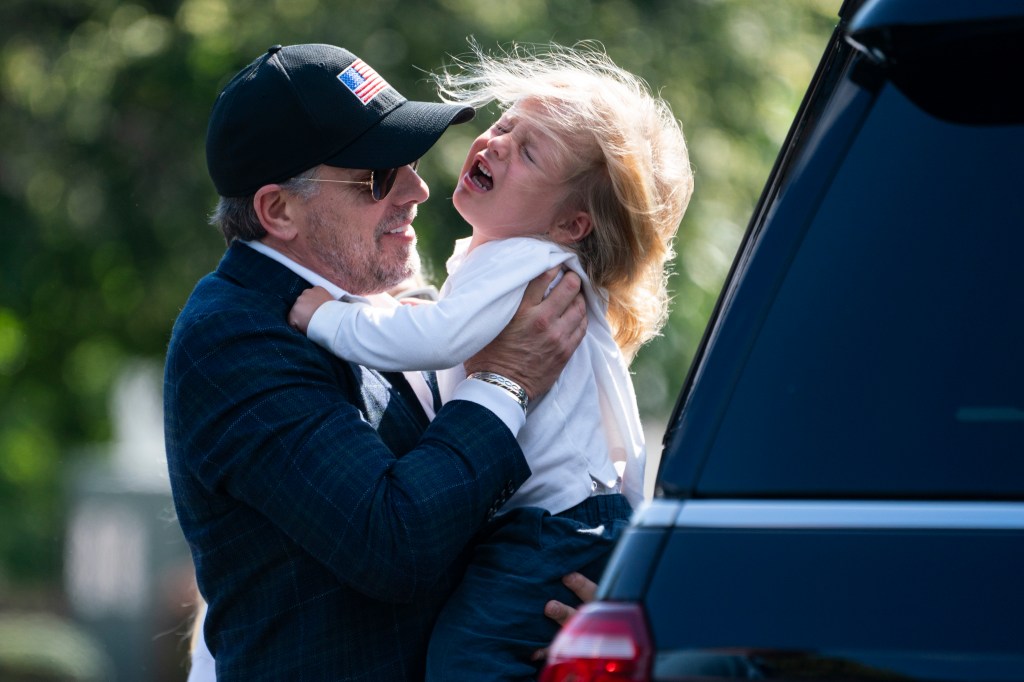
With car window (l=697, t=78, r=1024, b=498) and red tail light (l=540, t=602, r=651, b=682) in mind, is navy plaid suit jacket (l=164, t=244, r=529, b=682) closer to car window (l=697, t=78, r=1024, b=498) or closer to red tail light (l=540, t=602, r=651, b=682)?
red tail light (l=540, t=602, r=651, b=682)

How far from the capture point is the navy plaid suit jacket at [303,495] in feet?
7.28

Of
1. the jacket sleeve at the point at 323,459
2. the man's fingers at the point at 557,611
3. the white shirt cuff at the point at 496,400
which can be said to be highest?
the white shirt cuff at the point at 496,400

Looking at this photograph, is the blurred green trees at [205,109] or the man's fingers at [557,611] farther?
the blurred green trees at [205,109]

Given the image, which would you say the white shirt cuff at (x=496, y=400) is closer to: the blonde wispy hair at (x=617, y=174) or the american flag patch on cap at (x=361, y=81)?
the blonde wispy hair at (x=617, y=174)

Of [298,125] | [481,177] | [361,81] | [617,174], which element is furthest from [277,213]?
[617,174]

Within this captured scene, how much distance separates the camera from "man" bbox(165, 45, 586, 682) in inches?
88.0

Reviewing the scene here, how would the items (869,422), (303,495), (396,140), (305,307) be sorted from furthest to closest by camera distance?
(396,140) → (305,307) → (303,495) → (869,422)

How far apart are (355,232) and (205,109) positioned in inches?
177

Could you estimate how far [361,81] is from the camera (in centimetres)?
264

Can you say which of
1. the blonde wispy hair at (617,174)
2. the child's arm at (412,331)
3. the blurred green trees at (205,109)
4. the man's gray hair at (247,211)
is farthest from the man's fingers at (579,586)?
the blurred green trees at (205,109)

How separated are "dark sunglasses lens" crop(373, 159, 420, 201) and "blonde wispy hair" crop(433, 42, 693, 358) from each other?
34 cm

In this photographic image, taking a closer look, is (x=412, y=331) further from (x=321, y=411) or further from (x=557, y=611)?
(x=557, y=611)

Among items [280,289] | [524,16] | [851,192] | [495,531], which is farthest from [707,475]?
[524,16]

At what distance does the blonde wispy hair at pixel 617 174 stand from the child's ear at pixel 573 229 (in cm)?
1
